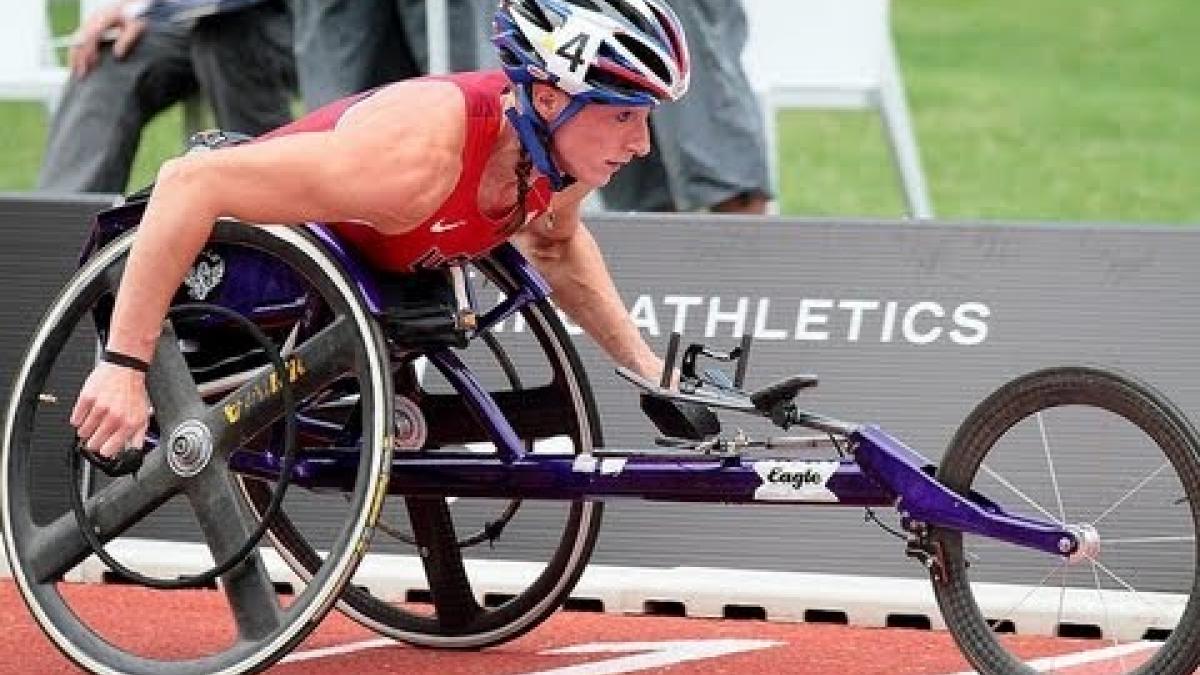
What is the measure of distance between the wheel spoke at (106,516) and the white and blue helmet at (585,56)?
0.92m

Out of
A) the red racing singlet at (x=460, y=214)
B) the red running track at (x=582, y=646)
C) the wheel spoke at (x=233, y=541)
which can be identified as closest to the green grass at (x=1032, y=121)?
the red running track at (x=582, y=646)

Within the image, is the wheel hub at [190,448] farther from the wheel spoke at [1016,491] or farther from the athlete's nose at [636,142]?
the wheel spoke at [1016,491]

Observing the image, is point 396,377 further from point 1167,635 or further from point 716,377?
point 1167,635

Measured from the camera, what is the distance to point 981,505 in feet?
23.0

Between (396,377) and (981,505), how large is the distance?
1.21m

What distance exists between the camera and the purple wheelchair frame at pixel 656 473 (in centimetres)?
699

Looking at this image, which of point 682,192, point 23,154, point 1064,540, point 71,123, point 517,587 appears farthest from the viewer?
point 23,154

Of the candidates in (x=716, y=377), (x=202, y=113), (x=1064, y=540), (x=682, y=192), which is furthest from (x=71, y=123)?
(x=1064, y=540)

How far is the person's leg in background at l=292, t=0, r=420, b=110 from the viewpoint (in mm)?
9859

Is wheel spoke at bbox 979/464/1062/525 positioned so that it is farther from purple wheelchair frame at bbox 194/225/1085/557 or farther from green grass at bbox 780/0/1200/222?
green grass at bbox 780/0/1200/222

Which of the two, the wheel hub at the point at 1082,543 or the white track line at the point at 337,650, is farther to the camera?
the white track line at the point at 337,650

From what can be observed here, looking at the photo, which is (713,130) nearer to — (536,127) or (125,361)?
(536,127)

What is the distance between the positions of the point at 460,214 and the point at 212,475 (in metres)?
0.67

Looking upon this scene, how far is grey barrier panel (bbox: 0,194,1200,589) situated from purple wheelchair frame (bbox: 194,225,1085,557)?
32.2 inches
